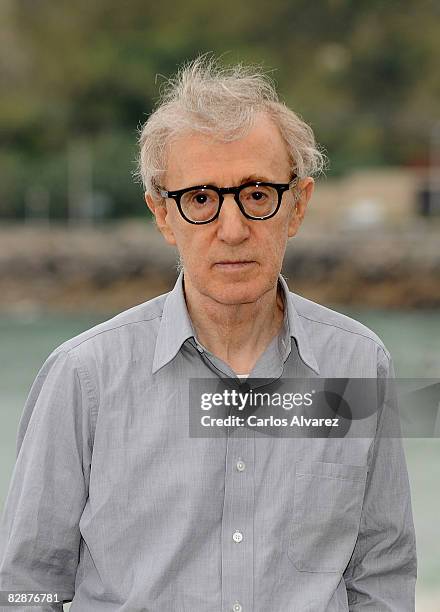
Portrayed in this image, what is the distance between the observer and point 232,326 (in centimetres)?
160

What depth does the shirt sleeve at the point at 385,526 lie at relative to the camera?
5.26 ft

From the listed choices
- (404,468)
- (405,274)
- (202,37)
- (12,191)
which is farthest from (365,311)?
(404,468)

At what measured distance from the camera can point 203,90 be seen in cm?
154

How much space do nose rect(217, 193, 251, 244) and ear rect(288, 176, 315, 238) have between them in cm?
11

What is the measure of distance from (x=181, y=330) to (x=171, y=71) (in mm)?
38497

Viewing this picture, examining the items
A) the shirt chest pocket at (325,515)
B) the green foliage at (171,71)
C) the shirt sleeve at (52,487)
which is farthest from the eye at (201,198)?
the green foliage at (171,71)

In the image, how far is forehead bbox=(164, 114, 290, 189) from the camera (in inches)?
59.2

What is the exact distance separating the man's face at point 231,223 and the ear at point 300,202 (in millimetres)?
31

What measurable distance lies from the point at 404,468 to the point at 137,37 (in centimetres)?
4442

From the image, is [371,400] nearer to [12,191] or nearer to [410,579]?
[410,579]

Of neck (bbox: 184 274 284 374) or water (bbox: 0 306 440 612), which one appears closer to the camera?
neck (bbox: 184 274 284 374)

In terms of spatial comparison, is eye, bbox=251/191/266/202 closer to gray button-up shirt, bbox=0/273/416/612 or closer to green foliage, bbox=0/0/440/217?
gray button-up shirt, bbox=0/273/416/612

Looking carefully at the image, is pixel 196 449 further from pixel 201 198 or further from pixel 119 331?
pixel 201 198

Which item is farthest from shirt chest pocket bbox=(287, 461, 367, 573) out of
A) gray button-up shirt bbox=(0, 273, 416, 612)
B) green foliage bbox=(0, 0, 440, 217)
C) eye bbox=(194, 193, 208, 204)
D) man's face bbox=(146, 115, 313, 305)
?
green foliage bbox=(0, 0, 440, 217)
